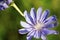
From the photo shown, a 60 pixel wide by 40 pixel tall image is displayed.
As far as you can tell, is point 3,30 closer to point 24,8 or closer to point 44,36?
point 24,8

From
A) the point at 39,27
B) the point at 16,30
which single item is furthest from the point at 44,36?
the point at 16,30

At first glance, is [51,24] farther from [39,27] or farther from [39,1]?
[39,1]

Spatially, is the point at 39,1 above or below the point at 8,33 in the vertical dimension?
above

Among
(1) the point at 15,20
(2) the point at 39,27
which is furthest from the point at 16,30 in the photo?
(2) the point at 39,27

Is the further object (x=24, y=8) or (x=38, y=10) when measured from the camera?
(x=24, y=8)
